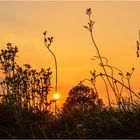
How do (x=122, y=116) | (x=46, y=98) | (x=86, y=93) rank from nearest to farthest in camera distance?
(x=122, y=116) → (x=46, y=98) → (x=86, y=93)

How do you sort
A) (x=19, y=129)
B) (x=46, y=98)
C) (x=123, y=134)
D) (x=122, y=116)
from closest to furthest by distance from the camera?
(x=123, y=134), (x=122, y=116), (x=19, y=129), (x=46, y=98)

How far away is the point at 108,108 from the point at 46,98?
214cm

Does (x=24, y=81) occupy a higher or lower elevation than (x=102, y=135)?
higher

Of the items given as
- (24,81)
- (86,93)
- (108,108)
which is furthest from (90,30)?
(86,93)

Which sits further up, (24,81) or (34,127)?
(24,81)

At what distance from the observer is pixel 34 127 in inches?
Result: 325

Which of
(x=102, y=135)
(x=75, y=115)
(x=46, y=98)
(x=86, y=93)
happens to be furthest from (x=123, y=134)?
(x=86, y=93)

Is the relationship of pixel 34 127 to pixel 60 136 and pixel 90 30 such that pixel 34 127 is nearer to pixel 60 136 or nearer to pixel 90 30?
pixel 60 136

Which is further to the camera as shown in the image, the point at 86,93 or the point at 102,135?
the point at 86,93

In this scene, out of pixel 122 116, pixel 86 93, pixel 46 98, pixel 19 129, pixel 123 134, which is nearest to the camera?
pixel 123 134

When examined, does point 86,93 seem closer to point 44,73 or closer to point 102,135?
point 44,73

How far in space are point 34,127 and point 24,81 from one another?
7.22ft

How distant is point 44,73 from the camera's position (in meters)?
10.6

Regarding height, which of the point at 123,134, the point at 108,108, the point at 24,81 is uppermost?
the point at 24,81
